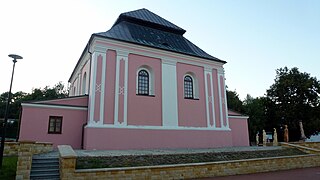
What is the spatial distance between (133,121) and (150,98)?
2.13 m

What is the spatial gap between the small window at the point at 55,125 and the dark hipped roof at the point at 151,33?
6.44 meters

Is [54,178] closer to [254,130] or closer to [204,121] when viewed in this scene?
[204,121]

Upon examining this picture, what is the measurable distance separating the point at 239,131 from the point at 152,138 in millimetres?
9015

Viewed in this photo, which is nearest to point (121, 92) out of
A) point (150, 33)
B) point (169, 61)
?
point (169, 61)

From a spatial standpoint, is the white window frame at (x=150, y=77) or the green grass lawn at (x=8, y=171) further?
the white window frame at (x=150, y=77)

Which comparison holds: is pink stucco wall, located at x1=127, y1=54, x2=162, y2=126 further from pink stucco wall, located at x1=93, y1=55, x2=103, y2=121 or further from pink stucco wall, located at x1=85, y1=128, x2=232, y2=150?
pink stucco wall, located at x1=93, y1=55, x2=103, y2=121

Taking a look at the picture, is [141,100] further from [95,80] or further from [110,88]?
[95,80]

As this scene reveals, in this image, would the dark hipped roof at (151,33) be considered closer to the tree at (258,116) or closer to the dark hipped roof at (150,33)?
the dark hipped roof at (150,33)

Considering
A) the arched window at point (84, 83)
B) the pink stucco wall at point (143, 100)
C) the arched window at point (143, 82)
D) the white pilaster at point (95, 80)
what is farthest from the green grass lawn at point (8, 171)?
the arched window at point (84, 83)

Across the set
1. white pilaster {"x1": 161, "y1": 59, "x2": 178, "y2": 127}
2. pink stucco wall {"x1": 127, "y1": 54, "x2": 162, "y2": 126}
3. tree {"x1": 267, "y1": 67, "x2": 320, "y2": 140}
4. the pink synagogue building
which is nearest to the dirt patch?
the pink synagogue building

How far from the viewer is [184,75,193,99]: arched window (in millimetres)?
18516

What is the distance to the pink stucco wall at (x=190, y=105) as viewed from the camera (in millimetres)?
17469

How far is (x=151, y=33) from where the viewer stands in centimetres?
1956

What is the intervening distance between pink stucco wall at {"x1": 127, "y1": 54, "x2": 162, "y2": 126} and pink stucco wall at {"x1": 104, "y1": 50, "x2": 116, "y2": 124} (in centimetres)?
114
